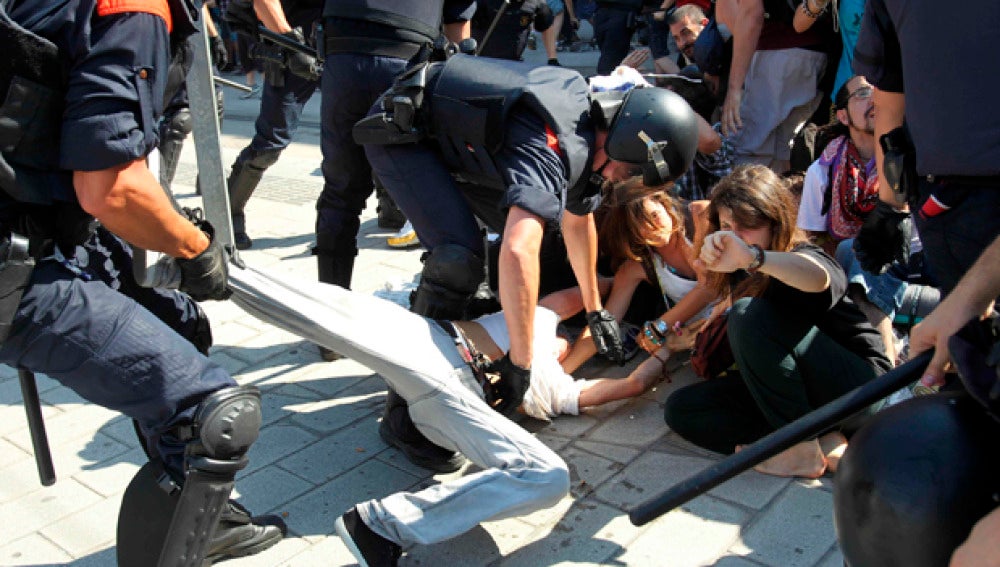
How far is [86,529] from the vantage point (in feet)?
9.23

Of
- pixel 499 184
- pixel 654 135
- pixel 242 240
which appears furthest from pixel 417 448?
pixel 242 240

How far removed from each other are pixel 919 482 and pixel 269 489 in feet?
6.86

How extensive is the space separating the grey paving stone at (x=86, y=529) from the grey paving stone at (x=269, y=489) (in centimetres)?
37

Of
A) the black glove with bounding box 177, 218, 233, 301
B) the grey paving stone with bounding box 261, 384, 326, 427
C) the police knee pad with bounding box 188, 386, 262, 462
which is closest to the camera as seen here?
the police knee pad with bounding box 188, 386, 262, 462

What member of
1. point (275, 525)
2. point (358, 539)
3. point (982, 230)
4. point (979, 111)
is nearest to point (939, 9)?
point (979, 111)

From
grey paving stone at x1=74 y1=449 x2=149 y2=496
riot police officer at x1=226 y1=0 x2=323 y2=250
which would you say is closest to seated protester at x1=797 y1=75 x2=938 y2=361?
riot police officer at x1=226 y1=0 x2=323 y2=250

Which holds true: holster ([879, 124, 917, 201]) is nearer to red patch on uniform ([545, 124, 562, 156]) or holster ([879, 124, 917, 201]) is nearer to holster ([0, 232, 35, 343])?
red patch on uniform ([545, 124, 562, 156])

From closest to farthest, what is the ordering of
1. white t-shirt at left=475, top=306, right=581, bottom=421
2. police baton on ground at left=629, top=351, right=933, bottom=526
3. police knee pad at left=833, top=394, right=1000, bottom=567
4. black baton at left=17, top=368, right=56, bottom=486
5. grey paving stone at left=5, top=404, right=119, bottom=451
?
police knee pad at left=833, top=394, right=1000, bottom=567
police baton on ground at left=629, top=351, right=933, bottom=526
black baton at left=17, top=368, right=56, bottom=486
white t-shirt at left=475, top=306, right=581, bottom=421
grey paving stone at left=5, top=404, right=119, bottom=451

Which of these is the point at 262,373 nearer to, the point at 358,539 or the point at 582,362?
the point at 582,362

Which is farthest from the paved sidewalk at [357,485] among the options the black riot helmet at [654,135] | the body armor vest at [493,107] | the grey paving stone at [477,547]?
the black riot helmet at [654,135]

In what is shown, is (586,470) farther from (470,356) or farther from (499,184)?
(499,184)

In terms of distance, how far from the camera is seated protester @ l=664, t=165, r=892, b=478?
2.75 metres

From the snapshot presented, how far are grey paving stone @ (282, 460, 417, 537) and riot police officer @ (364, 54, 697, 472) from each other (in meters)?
0.53

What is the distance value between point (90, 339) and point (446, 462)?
1.24m
